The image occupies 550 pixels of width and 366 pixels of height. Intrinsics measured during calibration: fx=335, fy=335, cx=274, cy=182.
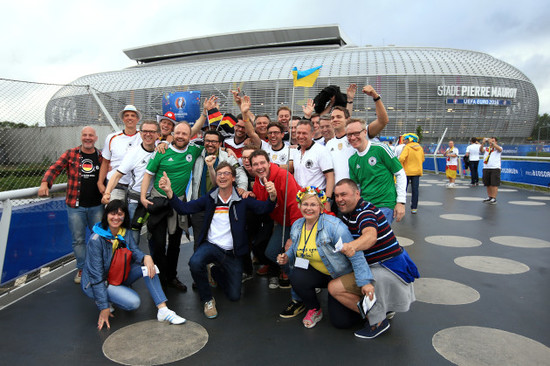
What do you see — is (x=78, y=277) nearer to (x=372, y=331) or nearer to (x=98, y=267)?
(x=98, y=267)

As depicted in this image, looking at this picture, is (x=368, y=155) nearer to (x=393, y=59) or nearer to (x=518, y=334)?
(x=518, y=334)

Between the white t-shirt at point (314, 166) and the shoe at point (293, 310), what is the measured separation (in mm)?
1333

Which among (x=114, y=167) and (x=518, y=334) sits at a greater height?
(x=114, y=167)

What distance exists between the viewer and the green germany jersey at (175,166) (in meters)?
3.78

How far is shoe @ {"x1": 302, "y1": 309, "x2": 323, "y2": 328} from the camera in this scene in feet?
9.69

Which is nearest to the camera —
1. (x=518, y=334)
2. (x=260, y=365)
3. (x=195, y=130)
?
(x=260, y=365)

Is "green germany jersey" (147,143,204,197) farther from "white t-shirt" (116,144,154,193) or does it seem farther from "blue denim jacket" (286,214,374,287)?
"blue denim jacket" (286,214,374,287)

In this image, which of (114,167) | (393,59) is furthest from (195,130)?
(393,59)

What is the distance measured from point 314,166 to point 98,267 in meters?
2.42

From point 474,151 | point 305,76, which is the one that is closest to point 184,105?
point 305,76

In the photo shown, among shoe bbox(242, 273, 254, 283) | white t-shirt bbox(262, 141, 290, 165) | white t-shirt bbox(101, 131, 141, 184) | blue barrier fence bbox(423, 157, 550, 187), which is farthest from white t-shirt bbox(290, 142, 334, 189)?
blue barrier fence bbox(423, 157, 550, 187)

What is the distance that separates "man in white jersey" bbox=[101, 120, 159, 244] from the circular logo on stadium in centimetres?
48

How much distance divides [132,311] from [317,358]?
1946 millimetres

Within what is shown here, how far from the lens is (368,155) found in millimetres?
3648
